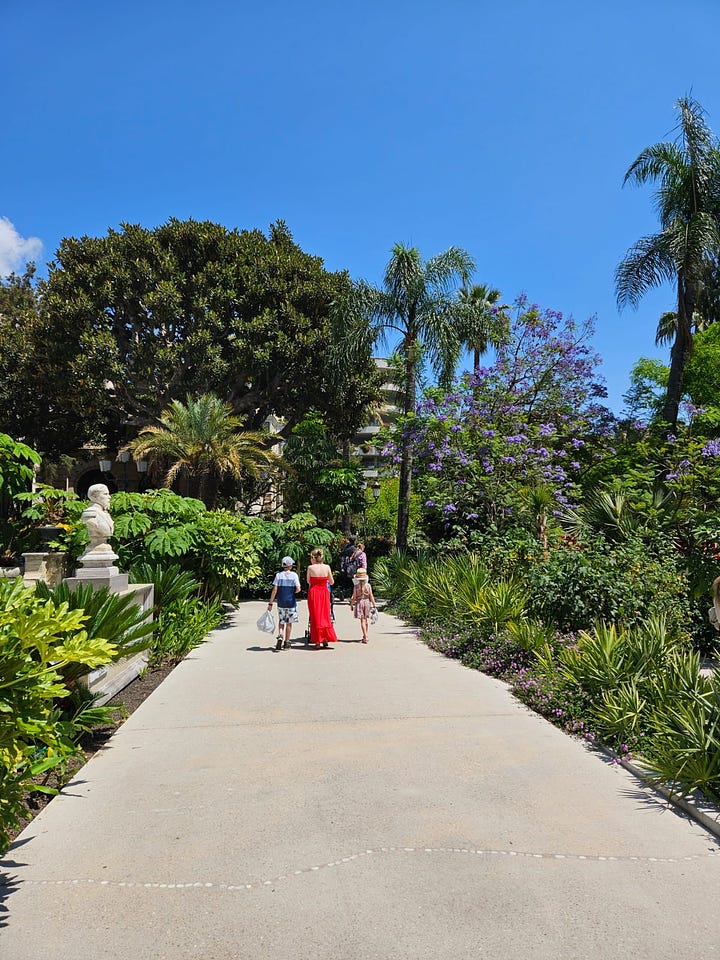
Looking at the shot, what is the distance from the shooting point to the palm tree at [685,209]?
18.1 metres

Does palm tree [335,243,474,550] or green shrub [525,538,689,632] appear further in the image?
palm tree [335,243,474,550]

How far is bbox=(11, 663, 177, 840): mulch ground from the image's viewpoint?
4488mm

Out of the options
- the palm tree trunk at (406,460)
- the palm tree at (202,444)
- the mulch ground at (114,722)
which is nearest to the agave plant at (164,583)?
the mulch ground at (114,722)

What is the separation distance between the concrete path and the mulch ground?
120 millimetres

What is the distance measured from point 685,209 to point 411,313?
25.9 feet

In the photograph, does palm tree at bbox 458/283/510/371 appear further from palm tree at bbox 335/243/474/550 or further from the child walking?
the child walking

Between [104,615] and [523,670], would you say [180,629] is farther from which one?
[523,670]

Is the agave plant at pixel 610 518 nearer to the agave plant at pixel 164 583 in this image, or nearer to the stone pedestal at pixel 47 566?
the agave plant at pixel 164 583

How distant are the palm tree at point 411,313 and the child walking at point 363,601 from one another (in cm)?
663

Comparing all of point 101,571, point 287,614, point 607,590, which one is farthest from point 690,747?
point 287,614

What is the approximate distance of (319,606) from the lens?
11.2 m

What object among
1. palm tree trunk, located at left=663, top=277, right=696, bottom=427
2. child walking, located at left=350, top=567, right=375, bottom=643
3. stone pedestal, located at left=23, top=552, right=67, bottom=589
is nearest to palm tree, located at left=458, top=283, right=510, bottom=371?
palm tree trunk, located at left=663, top=277, right=696, bottom=427

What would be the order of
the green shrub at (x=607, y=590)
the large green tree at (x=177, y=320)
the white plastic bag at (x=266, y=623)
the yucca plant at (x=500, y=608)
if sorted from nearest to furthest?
the green shrub at (x=607, y=590) < the yucca plant at (x=500, y=608) < the white plastic bag at (x=266, y=623) < the large green tree at (x=177, y=320)

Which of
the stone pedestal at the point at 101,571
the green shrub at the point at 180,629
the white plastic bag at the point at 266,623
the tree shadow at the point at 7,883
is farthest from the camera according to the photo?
the white plastic bag at the point at 266,623
